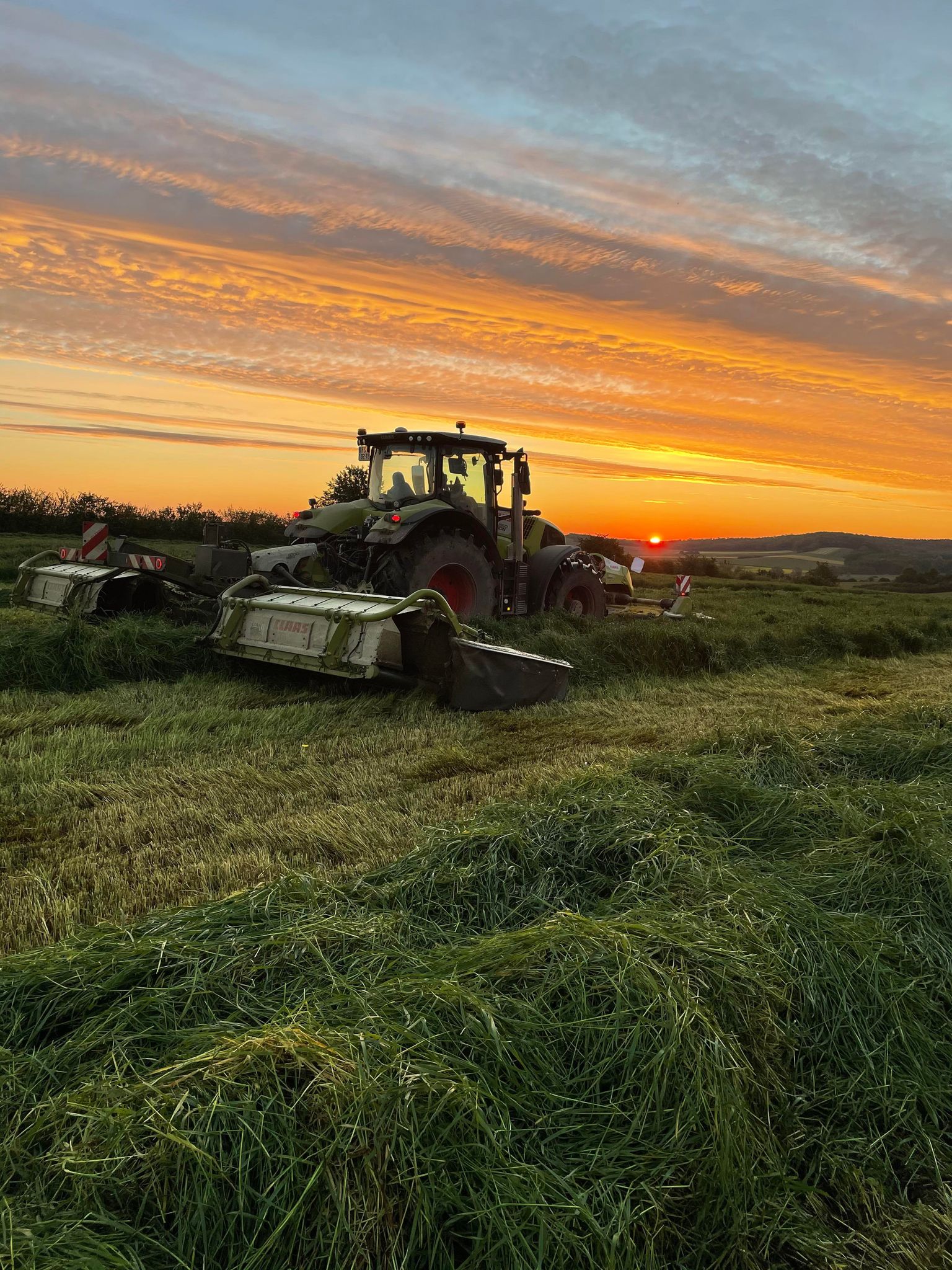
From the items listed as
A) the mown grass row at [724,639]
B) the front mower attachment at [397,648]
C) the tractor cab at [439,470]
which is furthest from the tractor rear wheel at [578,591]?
the front mower attachment at [397,648]

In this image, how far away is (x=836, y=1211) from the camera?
1.78 meters

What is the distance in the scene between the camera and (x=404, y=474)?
30.5ft

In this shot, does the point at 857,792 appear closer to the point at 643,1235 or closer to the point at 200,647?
the point at 643,1235

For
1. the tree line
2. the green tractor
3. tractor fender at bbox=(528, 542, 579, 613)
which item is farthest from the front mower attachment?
the tree line

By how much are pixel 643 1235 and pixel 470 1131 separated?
0.35m

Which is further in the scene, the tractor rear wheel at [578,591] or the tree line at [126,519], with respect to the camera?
the tree line at [126,519]

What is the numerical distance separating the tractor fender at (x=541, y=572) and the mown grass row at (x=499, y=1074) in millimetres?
6775

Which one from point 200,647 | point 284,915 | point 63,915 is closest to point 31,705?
point 200,647

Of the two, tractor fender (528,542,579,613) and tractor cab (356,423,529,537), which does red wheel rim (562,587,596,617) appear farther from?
tractor cab (356,423,529,537)

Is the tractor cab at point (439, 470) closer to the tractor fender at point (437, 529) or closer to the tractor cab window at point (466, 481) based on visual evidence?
the tractor cab window at point (466, 481)

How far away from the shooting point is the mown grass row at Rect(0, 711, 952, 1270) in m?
1.44

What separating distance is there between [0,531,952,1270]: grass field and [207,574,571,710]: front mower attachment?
1870 millimetres

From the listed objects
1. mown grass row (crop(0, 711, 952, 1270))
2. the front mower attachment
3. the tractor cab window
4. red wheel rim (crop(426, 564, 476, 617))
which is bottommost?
mown grass row (crop(0, 711, 952, 1270))

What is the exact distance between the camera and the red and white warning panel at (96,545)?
9.02 metres
